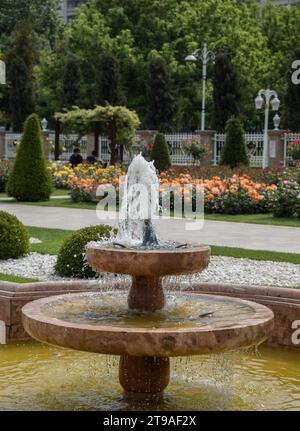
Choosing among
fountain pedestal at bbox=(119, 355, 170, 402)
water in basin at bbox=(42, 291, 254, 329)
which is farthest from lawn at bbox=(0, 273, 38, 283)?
fountain pedestal at bbox=(119, 355, 170, 402)

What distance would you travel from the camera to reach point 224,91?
1652 inches

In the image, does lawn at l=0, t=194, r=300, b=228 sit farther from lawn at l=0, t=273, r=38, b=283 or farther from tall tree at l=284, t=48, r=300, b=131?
tall tree at l=284, t=48, r=300, b=131

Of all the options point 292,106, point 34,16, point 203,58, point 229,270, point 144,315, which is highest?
point 34,16

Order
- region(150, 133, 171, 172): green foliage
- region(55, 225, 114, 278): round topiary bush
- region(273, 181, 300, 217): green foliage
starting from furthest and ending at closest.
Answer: region(150, 133, 171, 172): green foliage → region(273, 181, 300, 217): green foliage → region(55, 225, 114, 278): round topiary bush

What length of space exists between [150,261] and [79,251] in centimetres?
410

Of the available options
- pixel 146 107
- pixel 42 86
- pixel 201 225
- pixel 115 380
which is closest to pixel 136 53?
pixel 146 107

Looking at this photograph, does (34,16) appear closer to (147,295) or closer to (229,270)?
(229,270)

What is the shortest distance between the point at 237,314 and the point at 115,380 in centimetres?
124

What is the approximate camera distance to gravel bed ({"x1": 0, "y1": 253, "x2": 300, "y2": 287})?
9789 mm

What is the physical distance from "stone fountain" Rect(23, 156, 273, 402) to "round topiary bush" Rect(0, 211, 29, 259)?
4.45m

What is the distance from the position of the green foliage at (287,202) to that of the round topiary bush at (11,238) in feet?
27.9

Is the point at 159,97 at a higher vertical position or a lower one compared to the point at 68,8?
lower
